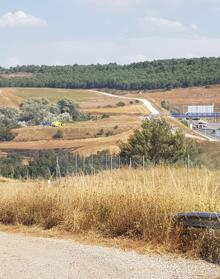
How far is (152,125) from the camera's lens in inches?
1682

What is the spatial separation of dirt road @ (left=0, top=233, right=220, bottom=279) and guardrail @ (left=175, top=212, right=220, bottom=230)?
492 millimetres

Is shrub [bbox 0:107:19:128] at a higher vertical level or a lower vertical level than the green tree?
lower

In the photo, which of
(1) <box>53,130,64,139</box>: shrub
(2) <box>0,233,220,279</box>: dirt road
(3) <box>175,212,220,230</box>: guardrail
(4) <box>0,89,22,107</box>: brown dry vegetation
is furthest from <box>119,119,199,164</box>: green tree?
(4) <box>0,89,22,107</box>: brown dry vegetation

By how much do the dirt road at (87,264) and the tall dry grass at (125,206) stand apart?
44 centimetres

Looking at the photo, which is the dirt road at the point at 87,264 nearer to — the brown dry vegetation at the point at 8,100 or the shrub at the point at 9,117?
the shrub at the point at 9,117

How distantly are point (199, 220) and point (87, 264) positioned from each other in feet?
4.80

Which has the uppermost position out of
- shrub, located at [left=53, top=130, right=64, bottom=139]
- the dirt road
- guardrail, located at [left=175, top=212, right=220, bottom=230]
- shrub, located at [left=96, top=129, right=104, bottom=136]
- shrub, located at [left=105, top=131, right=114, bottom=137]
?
guardrail, located at [left=175, top=212, right=220, bottom=230]

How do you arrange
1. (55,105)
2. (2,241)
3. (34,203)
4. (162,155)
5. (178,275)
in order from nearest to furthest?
1. (178,275)
2. (2,241)
3. (34,203)
4. (162,155)
5. (55,105)

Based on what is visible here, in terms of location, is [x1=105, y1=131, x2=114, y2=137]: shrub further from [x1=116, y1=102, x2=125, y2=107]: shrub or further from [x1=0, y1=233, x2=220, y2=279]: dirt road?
[x1=0, y1=233, x2=220, y2=279]: dirt road

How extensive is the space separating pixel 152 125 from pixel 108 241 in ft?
112

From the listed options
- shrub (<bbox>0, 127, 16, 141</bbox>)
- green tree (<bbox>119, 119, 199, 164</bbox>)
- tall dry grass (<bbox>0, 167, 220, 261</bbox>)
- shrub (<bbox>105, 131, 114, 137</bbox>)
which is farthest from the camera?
shrub (<bbox>0, 127, 16, 141</bbox>)

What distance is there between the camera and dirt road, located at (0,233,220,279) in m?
6.95

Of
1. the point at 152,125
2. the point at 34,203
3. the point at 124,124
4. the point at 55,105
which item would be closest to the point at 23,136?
the point at 124,124

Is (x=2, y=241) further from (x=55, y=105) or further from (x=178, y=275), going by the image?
(x=55, y=105)
